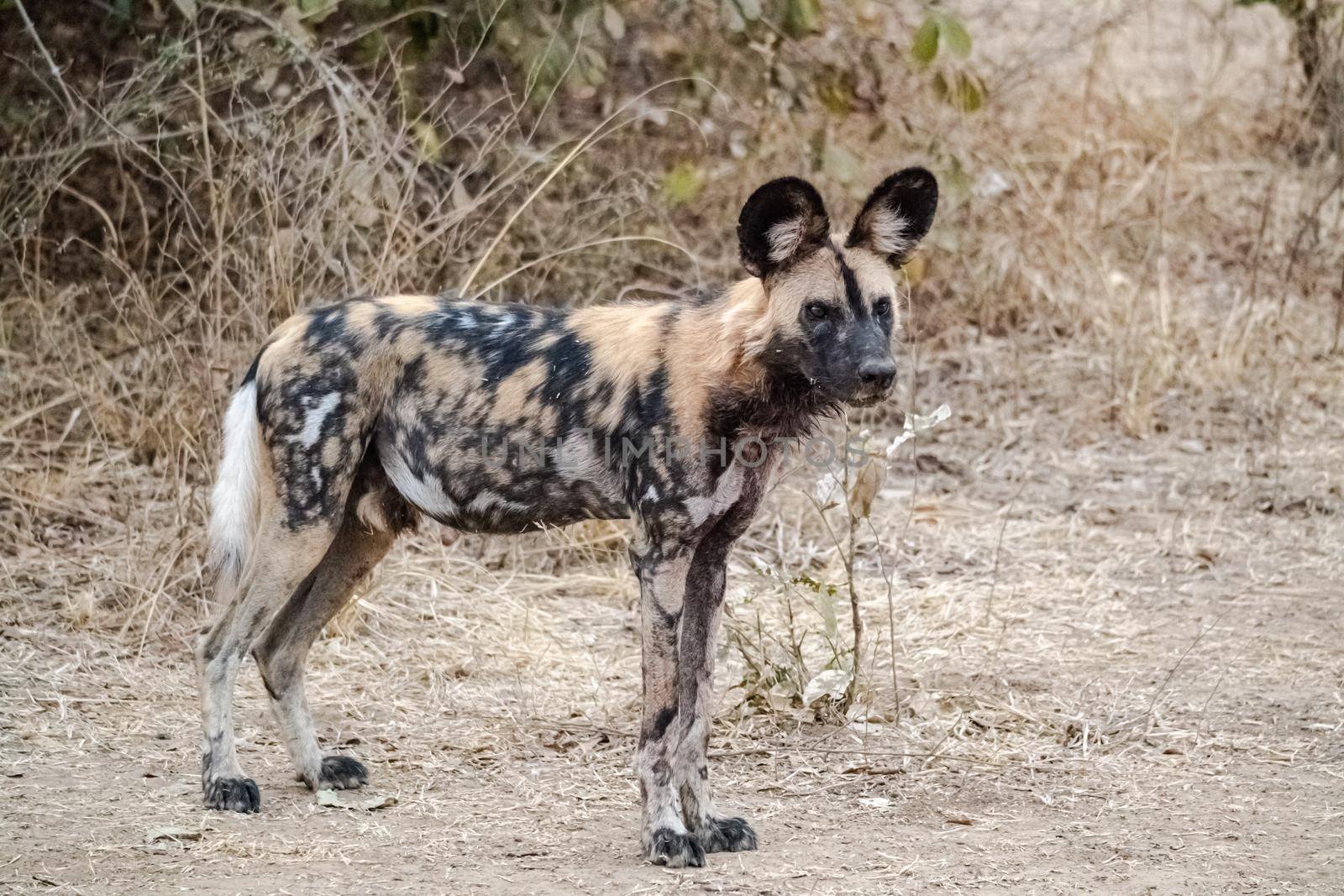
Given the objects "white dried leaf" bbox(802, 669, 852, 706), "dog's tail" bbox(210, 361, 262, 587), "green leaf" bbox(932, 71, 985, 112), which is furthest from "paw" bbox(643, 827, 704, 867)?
"green leaf" bbox(932, 71, 985, 112)

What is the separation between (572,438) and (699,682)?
66 cm

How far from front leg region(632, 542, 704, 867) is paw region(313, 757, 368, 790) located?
0.88 m

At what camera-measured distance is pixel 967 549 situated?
6008 millimetres

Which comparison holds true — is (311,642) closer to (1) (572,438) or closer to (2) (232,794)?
(2) (232,794)

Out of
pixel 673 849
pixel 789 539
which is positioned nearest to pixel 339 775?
pixel 673 849

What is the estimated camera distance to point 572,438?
370 cm

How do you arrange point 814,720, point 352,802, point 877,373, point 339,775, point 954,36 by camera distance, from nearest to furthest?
point 877,373 → point 352,802 → point 339,775 → point 814,720 → point 954,36

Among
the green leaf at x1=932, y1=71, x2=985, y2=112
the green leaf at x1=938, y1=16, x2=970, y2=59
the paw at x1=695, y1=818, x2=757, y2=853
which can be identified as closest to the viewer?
the paw at x1=695, y1=818, x2=757, y2=853

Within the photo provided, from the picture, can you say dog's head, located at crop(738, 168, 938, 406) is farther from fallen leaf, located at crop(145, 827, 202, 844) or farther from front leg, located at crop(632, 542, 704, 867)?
fallen leaf, located at crop(145, 827, 202, 844)

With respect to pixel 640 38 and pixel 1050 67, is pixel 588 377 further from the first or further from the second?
pixel 1050 67

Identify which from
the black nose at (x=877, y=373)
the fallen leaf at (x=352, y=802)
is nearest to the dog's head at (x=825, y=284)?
the black nose at (x=877, y=373)

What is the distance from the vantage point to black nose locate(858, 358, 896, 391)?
3.33 metres

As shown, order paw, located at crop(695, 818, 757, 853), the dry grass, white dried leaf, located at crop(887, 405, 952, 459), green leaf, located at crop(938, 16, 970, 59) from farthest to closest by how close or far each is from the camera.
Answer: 1. green leaf, located at crop(938, 16, 970, 59)
2. white dried leaf, located at crop(887, 405, 952, 459)
3. the dry grass
4. paw, located at crop(695, 818, 757, 853)

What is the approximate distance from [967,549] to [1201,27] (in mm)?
5856
